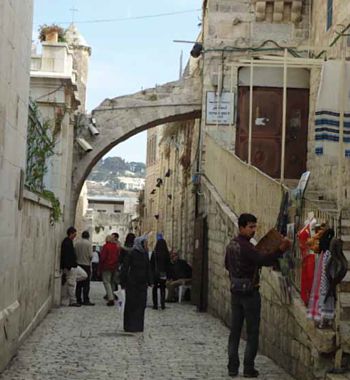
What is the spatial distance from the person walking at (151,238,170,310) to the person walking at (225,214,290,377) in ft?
25.2

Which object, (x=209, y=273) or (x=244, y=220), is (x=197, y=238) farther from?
(x=244, y=220)

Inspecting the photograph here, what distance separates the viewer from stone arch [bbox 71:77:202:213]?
1866 centimetres

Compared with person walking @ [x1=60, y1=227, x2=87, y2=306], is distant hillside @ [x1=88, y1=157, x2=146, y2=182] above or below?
above

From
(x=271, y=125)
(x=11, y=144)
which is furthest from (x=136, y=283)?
(x=271, y=125)

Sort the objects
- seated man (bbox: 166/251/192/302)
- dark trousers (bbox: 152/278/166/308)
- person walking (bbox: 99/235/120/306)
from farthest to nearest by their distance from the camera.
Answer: seated man (bbox: 166/251/192/302) < person walking (bbox: 99/235/120/306) < dark trousers (bbox: 152/278/166/308)

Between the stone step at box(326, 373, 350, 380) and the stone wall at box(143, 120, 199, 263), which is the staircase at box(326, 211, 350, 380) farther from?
the stone wall at box(143, 120, 199, 263)

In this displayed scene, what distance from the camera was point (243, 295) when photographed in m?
7.22

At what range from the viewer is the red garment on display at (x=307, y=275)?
23.2 feet

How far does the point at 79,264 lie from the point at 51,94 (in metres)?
3.57

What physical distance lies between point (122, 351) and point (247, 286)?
2.59m

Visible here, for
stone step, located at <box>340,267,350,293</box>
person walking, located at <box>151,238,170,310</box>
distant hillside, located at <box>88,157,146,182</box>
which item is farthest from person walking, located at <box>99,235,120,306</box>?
distant hillside, located at <box>88,157,146,182</box>

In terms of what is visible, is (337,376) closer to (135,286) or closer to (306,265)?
(306,265)

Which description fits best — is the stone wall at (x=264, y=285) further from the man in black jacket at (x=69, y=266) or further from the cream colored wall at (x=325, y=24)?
the cream colored wall at (x=325, y=24)

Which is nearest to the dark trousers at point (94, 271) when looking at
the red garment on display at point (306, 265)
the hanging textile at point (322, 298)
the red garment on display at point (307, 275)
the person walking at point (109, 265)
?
the person walking at point (109, 265)
